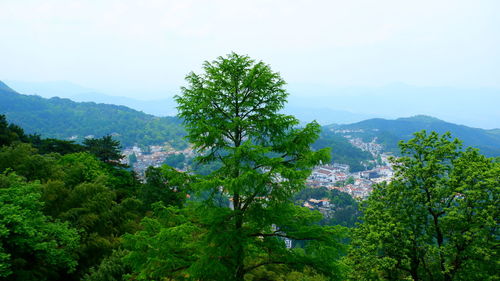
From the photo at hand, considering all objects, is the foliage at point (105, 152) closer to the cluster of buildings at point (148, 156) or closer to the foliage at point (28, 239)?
the foliage at point (28, 239)

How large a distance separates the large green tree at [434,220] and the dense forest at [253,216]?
0.05m

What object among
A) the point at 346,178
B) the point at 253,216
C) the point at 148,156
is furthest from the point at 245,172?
the point at 148,156

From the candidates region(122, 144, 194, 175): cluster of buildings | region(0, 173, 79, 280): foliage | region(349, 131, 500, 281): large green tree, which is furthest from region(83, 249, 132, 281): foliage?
region(122, 144, 194, 175): cluster of buildings

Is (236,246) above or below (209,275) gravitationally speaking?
above

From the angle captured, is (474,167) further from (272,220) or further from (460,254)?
(272,220)

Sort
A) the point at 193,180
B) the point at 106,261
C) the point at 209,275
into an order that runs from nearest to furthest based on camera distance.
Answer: the point at 209,275 < the point at 193,180 < the point at 106,261

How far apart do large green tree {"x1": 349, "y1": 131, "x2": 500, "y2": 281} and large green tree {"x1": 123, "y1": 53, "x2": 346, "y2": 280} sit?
12.6 ft

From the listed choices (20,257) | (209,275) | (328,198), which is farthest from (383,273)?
(328,198)

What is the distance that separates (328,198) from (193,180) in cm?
9120

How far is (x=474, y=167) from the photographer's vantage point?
9.85 metres

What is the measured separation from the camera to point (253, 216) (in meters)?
6.93

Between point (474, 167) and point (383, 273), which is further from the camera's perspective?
point (383, 273)

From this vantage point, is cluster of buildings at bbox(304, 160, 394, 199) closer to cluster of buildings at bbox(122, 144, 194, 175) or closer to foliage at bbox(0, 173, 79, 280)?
cluster of buildings at bbox(122, 144, 194, 175)

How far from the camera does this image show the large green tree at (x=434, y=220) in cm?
920
